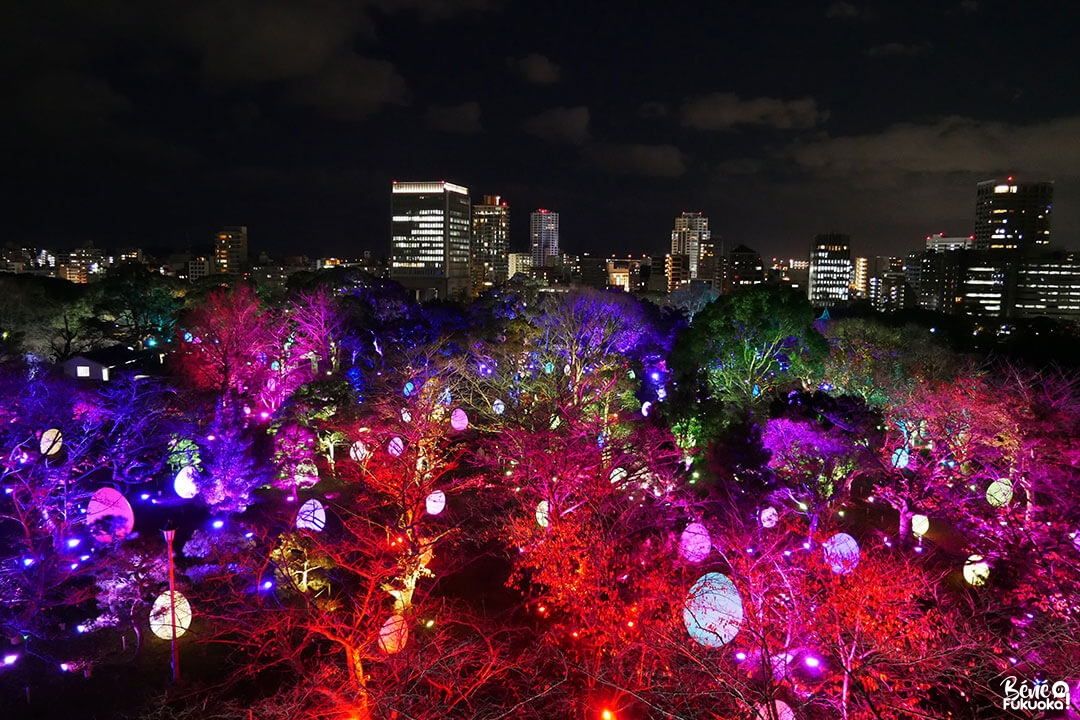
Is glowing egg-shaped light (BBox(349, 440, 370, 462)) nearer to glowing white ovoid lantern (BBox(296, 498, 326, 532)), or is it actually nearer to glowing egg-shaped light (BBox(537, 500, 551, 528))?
glowing white ovoid lantern (BBox(296, 498, 326, 532))

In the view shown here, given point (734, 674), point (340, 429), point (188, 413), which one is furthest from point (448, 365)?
point (734, 674)

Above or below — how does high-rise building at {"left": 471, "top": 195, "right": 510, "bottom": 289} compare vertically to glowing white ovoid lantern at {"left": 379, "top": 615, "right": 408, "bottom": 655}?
above

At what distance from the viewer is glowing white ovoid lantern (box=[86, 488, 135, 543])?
556 inches

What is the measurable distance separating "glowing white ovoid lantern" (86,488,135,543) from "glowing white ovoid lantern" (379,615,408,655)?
7550 mm

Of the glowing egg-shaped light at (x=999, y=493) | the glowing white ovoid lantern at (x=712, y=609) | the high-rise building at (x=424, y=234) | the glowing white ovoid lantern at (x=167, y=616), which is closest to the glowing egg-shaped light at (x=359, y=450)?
the glowing white ovoid lantern at (x=167, y=616)

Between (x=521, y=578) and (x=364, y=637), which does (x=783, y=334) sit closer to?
(x=521, y=578)

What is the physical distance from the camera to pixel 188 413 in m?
20.0

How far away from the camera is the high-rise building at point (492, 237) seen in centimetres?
15157

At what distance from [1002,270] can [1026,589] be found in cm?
9385

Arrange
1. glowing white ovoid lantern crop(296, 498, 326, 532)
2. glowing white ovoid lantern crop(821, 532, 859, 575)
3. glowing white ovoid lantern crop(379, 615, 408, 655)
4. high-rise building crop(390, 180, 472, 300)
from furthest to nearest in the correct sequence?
high-rise building crop(390, 180, 472, 300), glowing white ovoid lantern crop(296, 498, 326, 532), glowing white ovoid lantern crop(821, 532, 859, 575), glowing white ovoid lantern crop(379, 615, 408, 655)

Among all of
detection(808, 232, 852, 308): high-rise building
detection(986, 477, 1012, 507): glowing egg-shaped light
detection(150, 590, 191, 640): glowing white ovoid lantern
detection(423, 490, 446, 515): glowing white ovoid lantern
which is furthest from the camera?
detection(808, 232, 852, 308): high-rise building

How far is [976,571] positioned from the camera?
1480 cm

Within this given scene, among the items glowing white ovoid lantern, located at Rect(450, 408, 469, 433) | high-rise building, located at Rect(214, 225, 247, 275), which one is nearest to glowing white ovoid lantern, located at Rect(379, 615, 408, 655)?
glowing white ovoid lantern, located at Rect(450, 408, 469, 433)

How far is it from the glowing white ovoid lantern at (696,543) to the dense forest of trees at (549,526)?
4.7 inches
